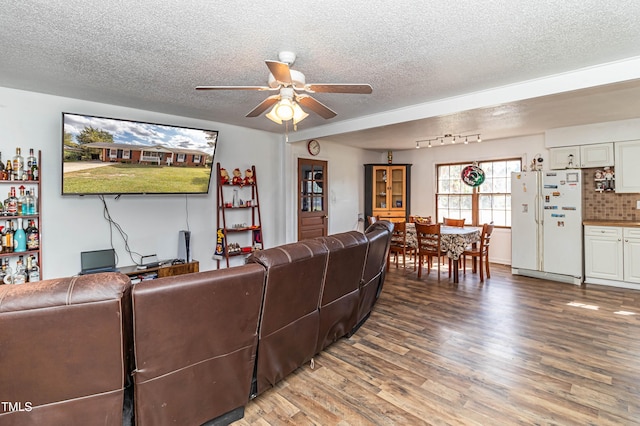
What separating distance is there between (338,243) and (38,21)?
96.9 inches

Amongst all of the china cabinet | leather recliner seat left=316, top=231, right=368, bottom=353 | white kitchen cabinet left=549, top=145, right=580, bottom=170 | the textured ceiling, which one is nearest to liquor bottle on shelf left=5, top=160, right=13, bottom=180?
the textured ceiling

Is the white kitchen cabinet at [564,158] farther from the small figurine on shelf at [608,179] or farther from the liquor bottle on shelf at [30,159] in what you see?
the liquor bottle on shelf at [30,159]

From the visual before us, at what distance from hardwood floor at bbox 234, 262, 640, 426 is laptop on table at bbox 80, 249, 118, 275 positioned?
2723mm

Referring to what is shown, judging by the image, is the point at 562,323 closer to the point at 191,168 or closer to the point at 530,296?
the point at 530,296

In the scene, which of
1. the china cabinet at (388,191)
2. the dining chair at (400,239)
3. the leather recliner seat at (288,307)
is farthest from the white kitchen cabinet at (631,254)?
the leather recliner seat at (288,307)

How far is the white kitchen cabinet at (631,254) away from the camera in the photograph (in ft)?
14.7

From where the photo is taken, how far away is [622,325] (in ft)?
10.8

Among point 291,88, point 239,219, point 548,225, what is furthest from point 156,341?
point 548,225

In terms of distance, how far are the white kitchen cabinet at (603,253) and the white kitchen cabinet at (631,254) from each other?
0.05 m

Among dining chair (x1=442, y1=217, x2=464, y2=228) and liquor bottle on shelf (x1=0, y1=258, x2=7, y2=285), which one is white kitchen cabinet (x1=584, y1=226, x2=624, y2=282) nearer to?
dining chair (x1=442, y1=217, x2=464, y2=228)

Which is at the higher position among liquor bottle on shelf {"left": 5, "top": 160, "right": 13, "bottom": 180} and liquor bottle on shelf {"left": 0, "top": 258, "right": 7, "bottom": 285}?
liquor bottle on shelf {"left": 5, "top": 160, "right": 13, "bottom": 180}

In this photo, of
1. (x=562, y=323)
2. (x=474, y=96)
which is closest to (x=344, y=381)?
(x=562, y=323)

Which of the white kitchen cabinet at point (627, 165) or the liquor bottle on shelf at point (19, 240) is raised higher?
the white kitchen cabinet at point (627, 165)

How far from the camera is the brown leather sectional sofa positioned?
1.26 metres
